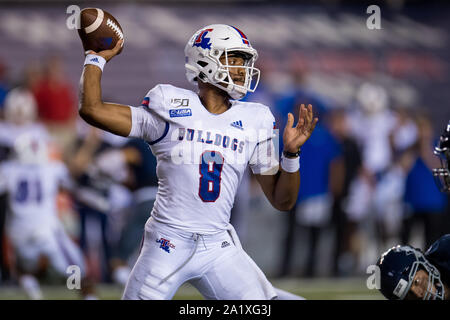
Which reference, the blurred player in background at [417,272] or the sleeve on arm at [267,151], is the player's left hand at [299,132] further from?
the blurred player in background at [417,272]

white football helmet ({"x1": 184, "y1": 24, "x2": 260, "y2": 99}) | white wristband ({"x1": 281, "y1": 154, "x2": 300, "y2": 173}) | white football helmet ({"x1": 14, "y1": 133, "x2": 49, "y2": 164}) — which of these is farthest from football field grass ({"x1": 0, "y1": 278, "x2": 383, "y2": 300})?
white football helmet ({"x1": 184, "y1": 24, "x2": 260, "y2": 99})

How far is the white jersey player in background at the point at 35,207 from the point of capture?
643 centimetres

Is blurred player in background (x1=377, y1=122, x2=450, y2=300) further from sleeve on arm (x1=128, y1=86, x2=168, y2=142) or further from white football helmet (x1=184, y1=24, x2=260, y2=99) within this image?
sleeve on arm (x1=128, y1=86, x2=168, y2=142)

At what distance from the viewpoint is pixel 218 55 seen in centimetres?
333

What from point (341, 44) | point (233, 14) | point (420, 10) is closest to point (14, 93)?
point (233, 14)

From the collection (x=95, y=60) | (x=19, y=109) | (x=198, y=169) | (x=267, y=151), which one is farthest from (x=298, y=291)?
(x=95, y=60)

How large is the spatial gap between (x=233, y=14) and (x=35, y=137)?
21.0 ft

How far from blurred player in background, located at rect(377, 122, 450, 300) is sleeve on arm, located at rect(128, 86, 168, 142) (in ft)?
3.83

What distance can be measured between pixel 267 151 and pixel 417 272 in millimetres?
894

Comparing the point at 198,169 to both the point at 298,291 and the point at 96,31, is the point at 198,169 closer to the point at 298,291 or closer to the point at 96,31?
the point at 96,31

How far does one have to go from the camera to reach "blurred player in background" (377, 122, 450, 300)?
3053 millimetres

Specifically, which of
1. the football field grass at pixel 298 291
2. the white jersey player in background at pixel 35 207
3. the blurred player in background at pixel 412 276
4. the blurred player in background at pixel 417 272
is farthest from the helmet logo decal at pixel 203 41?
the white jersey player in background at pixel 35 207

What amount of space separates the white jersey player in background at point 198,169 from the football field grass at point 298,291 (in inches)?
100

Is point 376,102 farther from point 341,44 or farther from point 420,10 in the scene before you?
point 420,10
